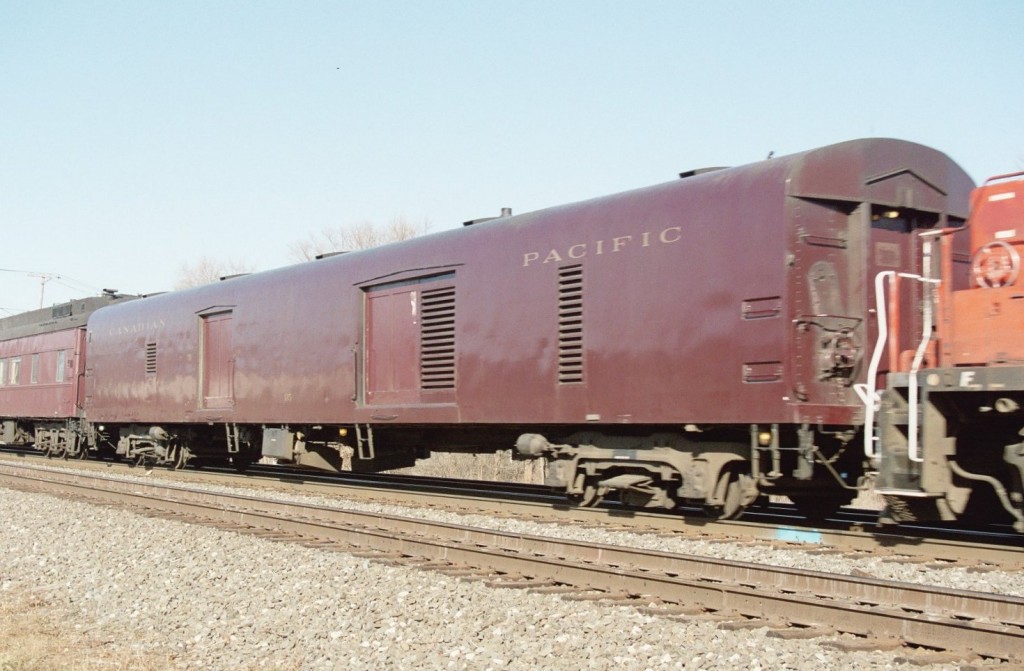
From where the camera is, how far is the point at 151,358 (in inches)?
690

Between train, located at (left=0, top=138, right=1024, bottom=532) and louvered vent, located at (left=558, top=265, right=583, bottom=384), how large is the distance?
2cm

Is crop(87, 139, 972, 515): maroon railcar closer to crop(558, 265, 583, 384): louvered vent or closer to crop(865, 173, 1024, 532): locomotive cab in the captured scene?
crop(558, 265, 583, 384): louvered vent

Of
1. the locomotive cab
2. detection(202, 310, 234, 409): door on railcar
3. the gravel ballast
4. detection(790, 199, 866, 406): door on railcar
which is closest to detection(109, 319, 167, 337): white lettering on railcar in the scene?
detection(202, 310, 234, 409): door on railcar

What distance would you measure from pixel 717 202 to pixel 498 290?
308 centimetres

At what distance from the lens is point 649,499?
31.1 feet

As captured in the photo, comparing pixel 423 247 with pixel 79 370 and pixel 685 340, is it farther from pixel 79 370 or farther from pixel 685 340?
pixel 79 370

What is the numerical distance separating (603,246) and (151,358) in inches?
447

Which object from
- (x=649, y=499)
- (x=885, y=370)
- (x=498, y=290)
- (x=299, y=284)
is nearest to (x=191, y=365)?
(x=299, y=284)

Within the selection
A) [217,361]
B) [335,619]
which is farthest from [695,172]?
[217,361]

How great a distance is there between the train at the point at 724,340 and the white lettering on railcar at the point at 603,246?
0.02 m

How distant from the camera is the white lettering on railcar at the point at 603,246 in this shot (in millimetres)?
8836

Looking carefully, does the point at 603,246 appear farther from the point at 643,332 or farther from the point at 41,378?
the point at 41,378

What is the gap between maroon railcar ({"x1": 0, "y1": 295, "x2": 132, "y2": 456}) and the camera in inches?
827

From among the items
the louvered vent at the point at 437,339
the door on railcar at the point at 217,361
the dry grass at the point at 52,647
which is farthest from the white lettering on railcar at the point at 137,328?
the dry grass at the point at 52,647
